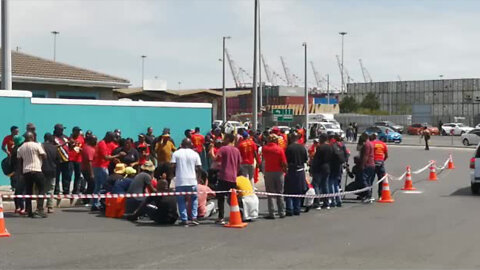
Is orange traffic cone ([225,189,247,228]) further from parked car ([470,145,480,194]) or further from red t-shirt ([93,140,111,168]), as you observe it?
parked car ([470,145,480,194])

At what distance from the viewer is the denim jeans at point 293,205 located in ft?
45.0

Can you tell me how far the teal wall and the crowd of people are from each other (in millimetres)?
1944

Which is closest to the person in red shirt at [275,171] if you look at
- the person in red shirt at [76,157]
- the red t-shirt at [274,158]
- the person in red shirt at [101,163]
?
the red t-shirt at [274,158]

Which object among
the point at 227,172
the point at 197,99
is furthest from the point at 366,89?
the point at 227,172

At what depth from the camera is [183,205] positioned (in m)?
12.5

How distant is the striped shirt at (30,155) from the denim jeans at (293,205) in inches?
199

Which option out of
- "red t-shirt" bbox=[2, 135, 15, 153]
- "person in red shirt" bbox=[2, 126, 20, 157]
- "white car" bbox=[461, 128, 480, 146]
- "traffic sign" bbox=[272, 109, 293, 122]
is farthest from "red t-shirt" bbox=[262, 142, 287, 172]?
"white car" bbox=[461, 128, 480, 146]

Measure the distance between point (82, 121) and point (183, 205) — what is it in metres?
8.00

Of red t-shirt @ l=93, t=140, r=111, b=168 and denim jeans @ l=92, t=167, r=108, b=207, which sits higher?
red t-shirt @ l=93, t=140, r=111, b=168

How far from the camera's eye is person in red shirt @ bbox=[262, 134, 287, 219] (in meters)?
13.4

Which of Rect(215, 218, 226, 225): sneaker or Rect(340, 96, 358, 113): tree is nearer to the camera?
Rect(215, 218, 226, 225): sneaker

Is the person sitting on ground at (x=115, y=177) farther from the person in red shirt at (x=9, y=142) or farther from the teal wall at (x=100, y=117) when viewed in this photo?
the teal wall at (x=100, y=117)

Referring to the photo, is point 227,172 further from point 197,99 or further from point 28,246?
point 197,99

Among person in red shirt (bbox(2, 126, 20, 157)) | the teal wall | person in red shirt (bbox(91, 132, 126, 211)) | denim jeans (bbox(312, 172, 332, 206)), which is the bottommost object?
denim jeans (bbox(312, 172, 332, 206))
